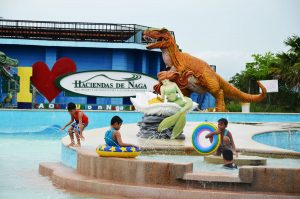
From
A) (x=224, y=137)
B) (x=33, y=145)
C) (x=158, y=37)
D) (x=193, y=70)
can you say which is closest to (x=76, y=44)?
(x=193, y=70)

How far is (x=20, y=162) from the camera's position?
12.4 m

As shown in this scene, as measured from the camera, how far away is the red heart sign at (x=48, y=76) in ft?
87.4

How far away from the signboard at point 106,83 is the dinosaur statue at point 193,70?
15.3 feet

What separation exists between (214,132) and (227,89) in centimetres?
1338

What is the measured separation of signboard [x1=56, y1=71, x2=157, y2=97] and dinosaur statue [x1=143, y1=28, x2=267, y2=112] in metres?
4.67

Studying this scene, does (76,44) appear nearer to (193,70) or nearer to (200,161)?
(193,70)

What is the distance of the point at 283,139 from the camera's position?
1741 cm

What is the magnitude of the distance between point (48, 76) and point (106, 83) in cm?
249

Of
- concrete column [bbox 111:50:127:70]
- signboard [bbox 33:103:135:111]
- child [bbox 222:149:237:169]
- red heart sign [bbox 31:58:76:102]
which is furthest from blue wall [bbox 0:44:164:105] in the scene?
child [bbox 222:149:237:169]

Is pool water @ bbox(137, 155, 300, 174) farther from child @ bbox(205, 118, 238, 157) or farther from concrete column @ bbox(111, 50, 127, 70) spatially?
concrete column @ bbox(111, 50, 127, 70)

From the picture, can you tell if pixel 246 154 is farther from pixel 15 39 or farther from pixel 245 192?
pixel 15 39

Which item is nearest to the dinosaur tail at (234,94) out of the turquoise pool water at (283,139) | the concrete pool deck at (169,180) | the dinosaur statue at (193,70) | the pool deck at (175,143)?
the dinosaur statue at (193,70)

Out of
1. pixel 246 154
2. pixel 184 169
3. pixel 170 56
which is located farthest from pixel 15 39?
pixel 184 169

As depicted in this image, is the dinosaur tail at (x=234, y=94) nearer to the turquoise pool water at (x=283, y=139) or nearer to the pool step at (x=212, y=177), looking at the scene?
the turquoise pool water at (x=283, y=139)
